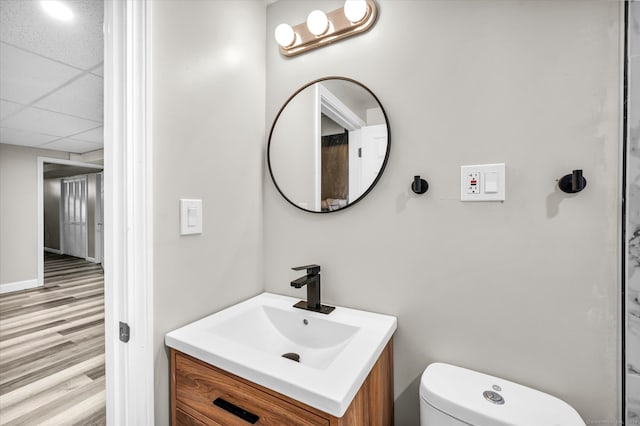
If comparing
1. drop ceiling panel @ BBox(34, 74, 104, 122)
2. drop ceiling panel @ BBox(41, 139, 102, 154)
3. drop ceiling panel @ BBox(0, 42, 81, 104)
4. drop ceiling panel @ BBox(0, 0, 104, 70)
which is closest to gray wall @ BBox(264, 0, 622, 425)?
drop ceiling panel @ BBox(0, 0, 104, 70)

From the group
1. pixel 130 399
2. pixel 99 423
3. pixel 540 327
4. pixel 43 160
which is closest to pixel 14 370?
pixel 99 423

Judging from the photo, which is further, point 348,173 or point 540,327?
point 348,173

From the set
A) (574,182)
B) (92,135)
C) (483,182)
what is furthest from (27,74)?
(574,182)

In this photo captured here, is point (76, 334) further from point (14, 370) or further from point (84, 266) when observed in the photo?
point (84, 266)

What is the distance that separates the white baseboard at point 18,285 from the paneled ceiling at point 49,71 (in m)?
2.03

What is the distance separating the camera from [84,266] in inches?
225

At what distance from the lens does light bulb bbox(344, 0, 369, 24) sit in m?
1.11

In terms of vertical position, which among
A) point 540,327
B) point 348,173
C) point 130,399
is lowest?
point 130,399

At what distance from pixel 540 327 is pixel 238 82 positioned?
1503 mm

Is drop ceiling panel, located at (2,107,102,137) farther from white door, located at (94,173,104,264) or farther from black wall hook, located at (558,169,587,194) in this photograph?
black wall hook, located at (558,169,587,194)

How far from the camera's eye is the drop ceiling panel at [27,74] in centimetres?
190

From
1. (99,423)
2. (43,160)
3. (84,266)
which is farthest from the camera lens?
(84,266)

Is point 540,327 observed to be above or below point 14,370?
above

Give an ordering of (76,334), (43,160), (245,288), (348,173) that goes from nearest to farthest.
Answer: (348,173) → (245,288) → (76,334) → (43,160)
